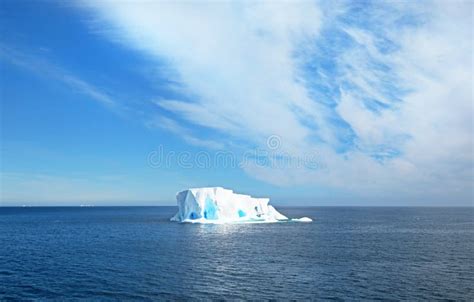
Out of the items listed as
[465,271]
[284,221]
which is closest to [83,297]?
[465,271]

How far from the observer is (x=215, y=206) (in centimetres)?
7712

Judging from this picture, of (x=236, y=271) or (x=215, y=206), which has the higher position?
(x=215, y=206)

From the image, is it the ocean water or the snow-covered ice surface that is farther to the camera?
the snow-covered ice surface

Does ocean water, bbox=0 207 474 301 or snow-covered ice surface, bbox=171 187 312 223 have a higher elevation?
snow-covered ice surface, bbox=171 187 312 223

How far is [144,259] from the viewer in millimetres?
36500

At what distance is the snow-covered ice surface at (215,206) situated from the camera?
7581 centimetres

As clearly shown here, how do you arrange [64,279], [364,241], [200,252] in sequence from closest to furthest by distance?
[64,279] → [200,252] → [364,241]

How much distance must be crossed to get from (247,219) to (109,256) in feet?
156

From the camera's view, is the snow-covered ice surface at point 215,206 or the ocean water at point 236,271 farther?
the snow-covered ice surface at point 215,206

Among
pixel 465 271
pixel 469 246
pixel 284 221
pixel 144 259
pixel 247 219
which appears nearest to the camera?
pixel 465 271

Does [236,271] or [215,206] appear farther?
[215,206]

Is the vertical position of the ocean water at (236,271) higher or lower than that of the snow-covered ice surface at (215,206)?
lower

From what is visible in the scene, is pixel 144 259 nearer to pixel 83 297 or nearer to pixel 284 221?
pixel 83 297

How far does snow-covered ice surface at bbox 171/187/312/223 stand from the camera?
7581 cm
